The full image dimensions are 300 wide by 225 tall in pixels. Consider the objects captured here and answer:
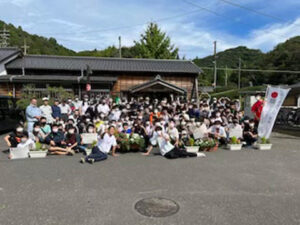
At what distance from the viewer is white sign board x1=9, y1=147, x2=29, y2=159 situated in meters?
6.38

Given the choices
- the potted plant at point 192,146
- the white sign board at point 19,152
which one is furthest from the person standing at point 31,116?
the potted plant at point 192,146

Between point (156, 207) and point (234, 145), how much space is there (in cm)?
510

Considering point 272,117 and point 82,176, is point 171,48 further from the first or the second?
point 82,176

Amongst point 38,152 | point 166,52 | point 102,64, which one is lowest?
point 38,152

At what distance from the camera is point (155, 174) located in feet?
16.7

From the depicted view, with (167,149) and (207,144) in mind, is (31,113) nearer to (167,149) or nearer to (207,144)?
(167,149)

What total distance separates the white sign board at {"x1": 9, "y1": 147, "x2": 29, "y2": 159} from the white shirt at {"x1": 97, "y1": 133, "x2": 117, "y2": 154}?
7.51 ft

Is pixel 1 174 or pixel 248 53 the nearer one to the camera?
pixel 1 174

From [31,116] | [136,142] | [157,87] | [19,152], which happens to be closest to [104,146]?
[136,142]

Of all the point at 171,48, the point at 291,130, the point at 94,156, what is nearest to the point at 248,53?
the point at 171,48

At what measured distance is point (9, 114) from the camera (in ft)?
40.2

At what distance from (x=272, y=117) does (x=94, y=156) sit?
6.78m

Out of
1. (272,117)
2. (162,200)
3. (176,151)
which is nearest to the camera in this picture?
(162,200)

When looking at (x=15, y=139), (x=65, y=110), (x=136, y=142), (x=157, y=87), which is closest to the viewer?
(x=15, y=139)
